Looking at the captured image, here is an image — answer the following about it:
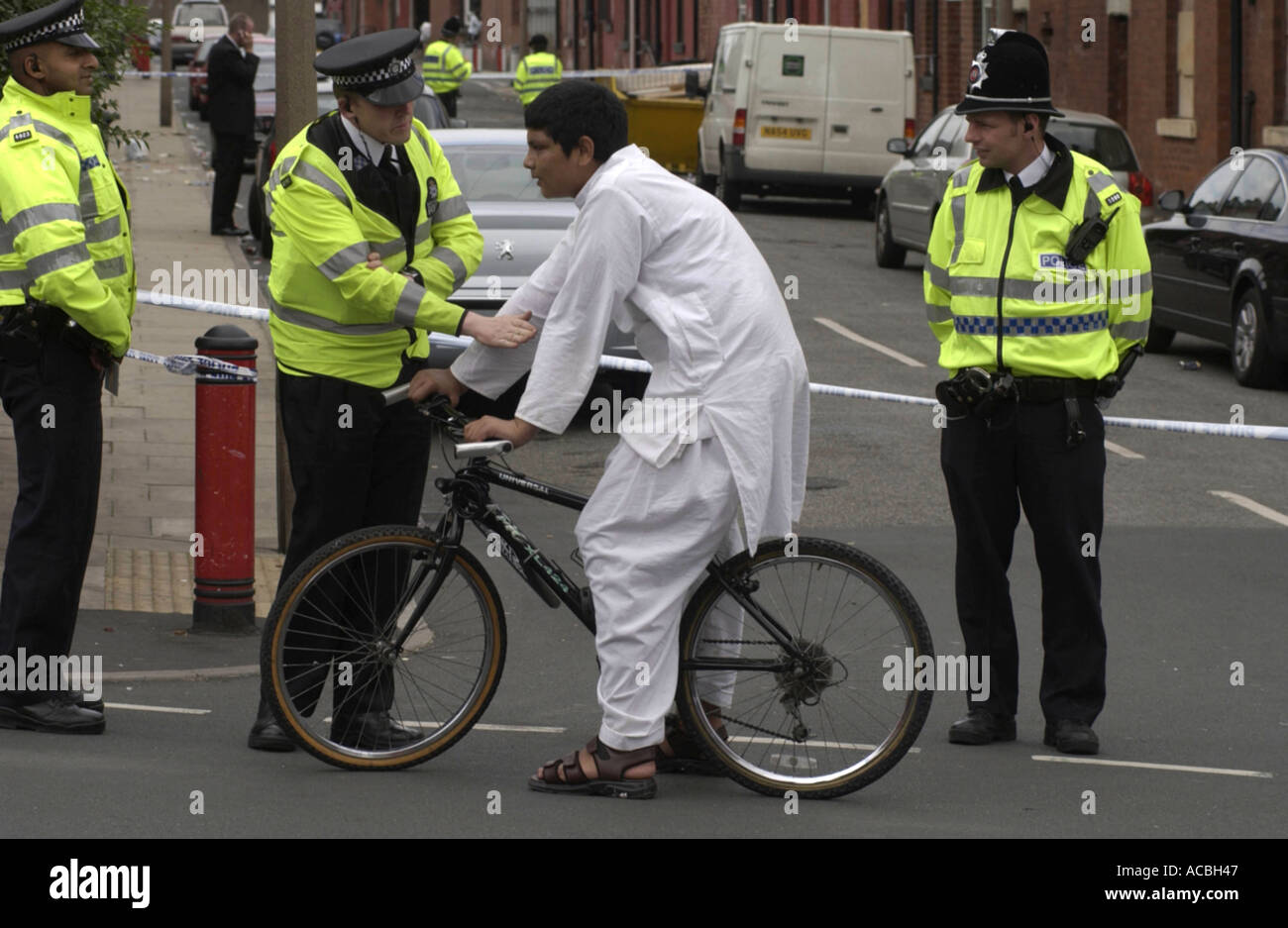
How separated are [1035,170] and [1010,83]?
26cm

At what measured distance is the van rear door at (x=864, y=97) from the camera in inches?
1072

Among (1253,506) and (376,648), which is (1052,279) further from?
(1253,506)

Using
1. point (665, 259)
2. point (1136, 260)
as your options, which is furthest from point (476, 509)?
point (1136, 260)

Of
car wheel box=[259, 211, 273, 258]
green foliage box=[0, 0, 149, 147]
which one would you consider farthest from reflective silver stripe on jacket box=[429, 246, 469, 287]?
car wheel box=[259, 211, 273, 258]

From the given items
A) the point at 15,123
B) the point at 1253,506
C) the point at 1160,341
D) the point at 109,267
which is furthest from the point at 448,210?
the point at 1160,341

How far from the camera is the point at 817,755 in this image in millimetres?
5918

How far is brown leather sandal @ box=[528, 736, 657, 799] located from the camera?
5.77m

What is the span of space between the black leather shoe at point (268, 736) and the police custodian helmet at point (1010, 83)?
2.59m

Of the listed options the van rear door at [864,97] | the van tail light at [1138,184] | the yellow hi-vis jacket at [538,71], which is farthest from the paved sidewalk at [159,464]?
the yellow hi-vis jacket at [538,71]

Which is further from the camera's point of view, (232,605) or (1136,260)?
(232,605)

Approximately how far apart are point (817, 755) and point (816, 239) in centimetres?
1952

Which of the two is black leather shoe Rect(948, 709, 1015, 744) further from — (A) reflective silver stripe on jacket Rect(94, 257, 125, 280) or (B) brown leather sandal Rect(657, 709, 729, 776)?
(A) reflective silver stripe on jacket Rect(94, 257, 125, 280)

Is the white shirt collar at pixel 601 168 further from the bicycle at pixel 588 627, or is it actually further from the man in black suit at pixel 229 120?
the man in black suit at pixel 229 120
